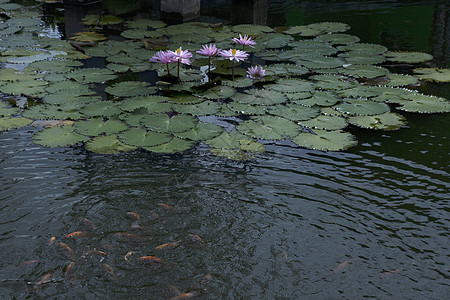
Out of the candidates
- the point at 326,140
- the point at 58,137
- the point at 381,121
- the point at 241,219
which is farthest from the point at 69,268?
the point at 381,121

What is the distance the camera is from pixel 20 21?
24.6ft

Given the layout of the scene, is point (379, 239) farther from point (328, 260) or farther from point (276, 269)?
point (276, 269)

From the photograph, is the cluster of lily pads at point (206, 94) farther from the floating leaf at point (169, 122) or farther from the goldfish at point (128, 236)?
the goldfish at point (128, 236)

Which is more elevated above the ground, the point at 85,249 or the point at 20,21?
the point at 20,21

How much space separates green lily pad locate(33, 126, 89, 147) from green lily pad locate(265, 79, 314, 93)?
2045mm

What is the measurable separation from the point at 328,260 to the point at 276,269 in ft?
1.02

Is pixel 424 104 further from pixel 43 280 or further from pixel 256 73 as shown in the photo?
pixel 43 280

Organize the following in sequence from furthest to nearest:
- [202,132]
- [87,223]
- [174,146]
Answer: [202,132]
[174,146]
[87,223]

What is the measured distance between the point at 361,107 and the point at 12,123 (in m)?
3.22

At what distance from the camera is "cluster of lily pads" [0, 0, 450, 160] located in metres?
3.78

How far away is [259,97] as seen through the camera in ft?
14.8

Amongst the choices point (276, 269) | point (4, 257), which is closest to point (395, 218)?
point (276, 269)

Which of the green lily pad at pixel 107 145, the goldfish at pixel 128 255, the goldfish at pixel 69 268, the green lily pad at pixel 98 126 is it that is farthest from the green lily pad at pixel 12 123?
the goldfish at pixel 128 255

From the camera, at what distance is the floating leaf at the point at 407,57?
5.57 meters
